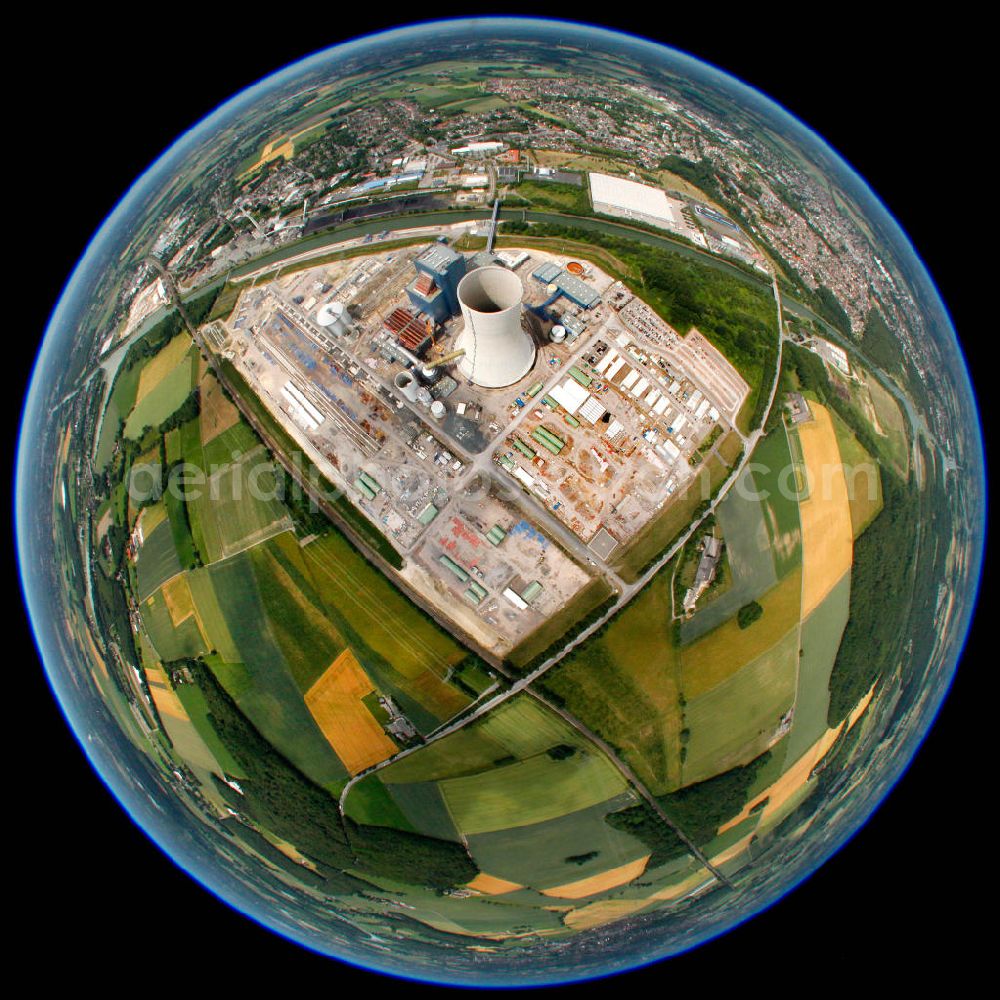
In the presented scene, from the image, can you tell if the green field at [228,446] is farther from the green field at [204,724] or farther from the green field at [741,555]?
the green field at [741,555]

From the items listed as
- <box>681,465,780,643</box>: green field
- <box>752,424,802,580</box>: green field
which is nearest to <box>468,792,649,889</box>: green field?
<box>681,465,780,643</box>: green field

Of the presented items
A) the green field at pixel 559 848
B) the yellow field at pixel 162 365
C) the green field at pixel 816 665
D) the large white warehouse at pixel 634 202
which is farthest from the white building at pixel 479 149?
the green field at pixel 559 848

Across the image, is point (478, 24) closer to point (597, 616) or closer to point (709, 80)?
point (709, 80)

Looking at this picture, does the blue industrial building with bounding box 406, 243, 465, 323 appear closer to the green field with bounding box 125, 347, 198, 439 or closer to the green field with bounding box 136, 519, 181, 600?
the green field with bounding box 125, 347, 198, 439

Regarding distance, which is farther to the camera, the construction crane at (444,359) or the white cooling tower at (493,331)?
the construction crane at (444,359)

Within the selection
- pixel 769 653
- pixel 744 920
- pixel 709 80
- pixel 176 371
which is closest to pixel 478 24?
pixel 709 80

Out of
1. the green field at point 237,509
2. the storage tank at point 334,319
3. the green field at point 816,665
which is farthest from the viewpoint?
the green field at point 816,665
